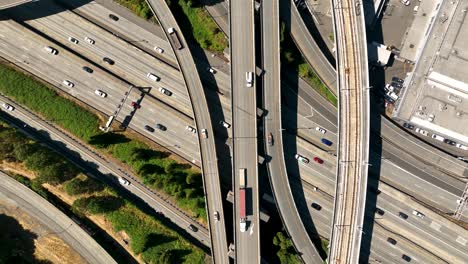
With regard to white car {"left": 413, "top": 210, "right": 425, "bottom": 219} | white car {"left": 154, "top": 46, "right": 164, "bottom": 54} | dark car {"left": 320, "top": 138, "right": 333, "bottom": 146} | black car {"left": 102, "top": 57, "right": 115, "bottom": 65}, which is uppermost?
white car {"left": 154, "top": 46, "right": 164, "bottom": 54}

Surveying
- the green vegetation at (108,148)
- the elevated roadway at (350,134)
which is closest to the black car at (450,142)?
the elevated roadway at (350,134)

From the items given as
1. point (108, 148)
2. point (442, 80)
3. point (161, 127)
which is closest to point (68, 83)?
point (108, 148)

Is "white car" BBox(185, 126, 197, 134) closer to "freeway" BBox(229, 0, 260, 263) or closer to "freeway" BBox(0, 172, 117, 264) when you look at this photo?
"freeway" BBox(229, 0, 260, 263)

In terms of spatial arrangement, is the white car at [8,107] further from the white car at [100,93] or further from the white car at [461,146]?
the white car at [461,146]

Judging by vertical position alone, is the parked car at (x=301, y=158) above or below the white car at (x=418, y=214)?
above

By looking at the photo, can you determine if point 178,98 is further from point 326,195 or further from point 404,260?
point 404,260

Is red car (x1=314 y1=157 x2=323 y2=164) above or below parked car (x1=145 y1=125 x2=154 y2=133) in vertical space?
above

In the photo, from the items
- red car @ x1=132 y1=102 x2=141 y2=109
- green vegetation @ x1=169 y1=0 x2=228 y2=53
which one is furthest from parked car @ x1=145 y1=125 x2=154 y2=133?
green vegetation @ x1=169 y1=0 x2=228 y2=53
